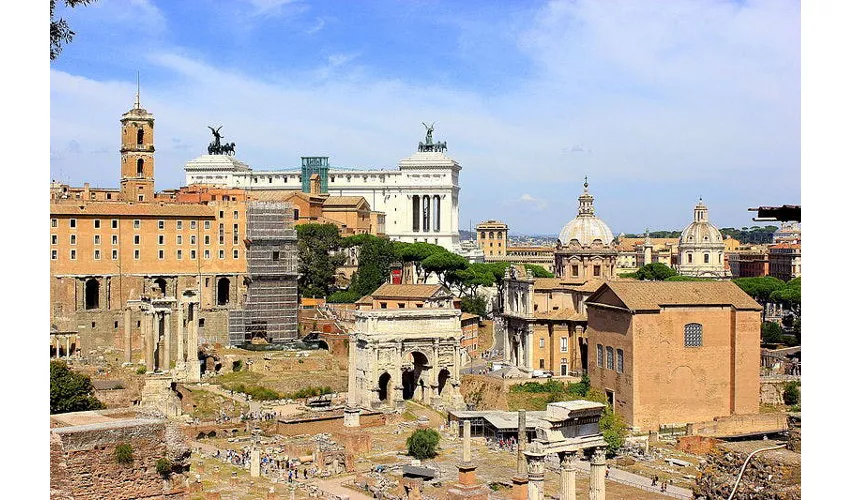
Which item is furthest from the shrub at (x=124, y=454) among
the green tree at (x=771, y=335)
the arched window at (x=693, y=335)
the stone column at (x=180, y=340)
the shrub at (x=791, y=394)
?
the green tree at (x=771, y=335)

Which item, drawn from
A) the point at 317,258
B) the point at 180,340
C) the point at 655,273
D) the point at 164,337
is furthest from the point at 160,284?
the point at 655,273

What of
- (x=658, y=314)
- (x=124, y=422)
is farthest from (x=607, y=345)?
(x=124, y=422)

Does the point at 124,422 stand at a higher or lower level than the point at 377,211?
lower

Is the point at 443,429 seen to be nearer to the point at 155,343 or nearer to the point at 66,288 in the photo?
the point at 155,343

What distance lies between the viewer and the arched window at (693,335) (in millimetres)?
37781

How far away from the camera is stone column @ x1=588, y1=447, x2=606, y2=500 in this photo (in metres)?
21.6

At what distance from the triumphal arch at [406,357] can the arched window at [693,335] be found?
29.2 ft

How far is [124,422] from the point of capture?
16.1 meters

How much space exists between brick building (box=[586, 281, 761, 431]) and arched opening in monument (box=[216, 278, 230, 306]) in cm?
1948

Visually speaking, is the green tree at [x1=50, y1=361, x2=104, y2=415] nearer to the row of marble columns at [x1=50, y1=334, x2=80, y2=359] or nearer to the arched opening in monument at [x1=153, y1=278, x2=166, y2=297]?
the row of marble columns at [x1=50, y1=334, x2=80, y2=359]

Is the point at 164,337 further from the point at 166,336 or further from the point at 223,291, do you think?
the point at 223,291

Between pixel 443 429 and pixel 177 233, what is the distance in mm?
17448

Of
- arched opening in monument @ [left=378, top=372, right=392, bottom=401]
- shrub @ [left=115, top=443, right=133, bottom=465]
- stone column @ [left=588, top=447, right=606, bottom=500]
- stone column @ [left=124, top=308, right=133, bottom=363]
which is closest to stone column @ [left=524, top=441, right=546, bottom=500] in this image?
stone column @ [left=588, top=447, right=606, bottom=500]
